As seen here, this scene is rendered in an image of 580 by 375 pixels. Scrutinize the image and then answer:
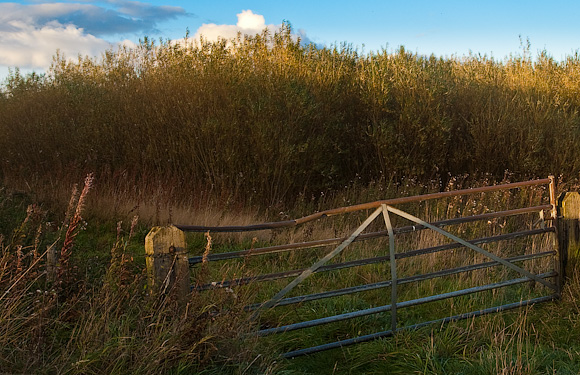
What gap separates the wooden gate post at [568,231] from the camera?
572cm

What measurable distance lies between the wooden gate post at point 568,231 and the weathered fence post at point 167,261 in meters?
3.94

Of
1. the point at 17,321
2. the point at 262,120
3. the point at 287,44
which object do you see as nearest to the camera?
the point at 17,321

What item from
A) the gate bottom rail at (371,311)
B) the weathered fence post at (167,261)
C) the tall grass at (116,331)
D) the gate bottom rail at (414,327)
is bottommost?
the gate bottom rail at (414,327)

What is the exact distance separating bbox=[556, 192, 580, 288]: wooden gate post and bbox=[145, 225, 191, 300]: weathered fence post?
3.94 m

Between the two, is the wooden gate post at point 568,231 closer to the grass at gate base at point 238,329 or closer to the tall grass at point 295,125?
the grass at gate base at point 238,329

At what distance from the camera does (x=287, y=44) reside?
41.4 ft

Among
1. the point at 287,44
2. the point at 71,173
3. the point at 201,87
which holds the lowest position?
the point at 71,173

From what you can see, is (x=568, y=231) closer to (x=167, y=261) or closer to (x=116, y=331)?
(x=167, y=261)

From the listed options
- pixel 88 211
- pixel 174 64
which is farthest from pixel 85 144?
pixel 88 211

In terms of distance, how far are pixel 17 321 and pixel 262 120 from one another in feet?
26.6

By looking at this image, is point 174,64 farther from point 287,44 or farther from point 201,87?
point 287,44

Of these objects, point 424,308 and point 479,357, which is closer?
point 479,357

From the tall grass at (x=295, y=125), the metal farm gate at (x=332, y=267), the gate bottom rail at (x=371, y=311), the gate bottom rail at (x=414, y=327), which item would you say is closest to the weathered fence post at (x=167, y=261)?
the metal farm gate at (x=332, y=267)

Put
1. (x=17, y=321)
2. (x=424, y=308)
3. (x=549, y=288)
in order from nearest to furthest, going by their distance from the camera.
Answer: (x=17, y=321), (x=424, y=308), (x=549, y=288)
